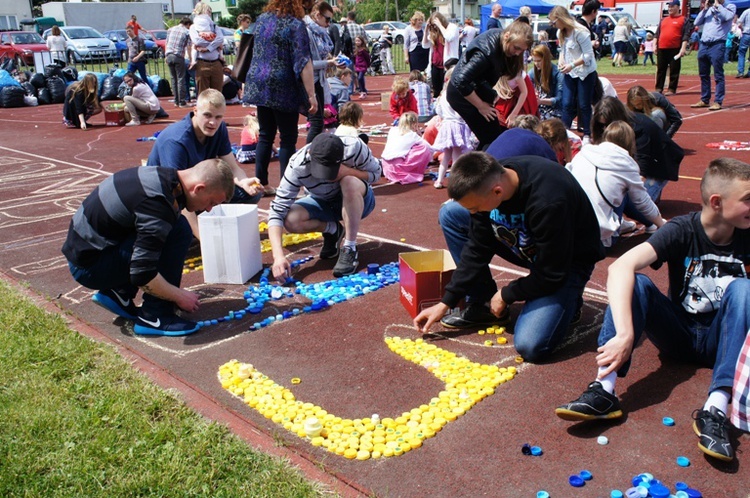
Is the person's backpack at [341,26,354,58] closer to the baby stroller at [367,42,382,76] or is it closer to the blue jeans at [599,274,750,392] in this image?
the baby stroller at [367,42,382,76]

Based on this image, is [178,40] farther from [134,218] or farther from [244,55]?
[134,218]

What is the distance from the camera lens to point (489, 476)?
9.09 feet

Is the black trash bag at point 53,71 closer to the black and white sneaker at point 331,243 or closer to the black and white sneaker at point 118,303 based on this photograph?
the black and white sneaker at point 331,243

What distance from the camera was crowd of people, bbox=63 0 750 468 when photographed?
10.2 feet

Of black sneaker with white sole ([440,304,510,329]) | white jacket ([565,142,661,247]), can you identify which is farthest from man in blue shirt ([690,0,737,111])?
black sneaker with white sole ([440,304,510,329])

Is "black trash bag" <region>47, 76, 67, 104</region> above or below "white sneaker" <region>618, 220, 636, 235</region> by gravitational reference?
above

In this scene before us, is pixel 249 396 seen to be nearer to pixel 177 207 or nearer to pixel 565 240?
pixel 177 207

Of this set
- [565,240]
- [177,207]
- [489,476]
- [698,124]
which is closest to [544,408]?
[489,476]

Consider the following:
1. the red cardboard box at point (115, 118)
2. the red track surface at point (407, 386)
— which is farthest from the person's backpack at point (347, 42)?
the red track surface at point (407, 386)

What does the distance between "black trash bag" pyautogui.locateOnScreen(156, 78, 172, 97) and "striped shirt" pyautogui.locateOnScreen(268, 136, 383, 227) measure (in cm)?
1768

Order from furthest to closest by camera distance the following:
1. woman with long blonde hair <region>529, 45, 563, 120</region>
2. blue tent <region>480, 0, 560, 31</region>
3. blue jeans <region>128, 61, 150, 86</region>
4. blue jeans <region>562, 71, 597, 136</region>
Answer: blue tent <region>480, 0, 560, 31</region>
blue jeans <region>128, 61, 150, 86</region>
woman with long blonde hair <region>529, 45, 563, 120</region>
blue jeans <region>562, 71, 597, 136</region>

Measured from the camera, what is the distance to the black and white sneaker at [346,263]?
5.22 metres

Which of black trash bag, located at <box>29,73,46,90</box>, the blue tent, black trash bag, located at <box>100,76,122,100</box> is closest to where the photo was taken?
black trash bag, located at <box>100,76,122,100</box>

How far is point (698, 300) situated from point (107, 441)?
2.80 m
